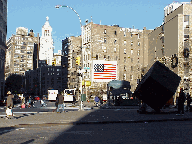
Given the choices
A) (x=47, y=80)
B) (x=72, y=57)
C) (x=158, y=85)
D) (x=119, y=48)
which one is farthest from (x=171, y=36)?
(x=47, y=80)

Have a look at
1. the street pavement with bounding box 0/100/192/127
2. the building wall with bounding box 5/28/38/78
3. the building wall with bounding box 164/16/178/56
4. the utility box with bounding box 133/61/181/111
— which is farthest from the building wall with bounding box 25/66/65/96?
the street pavement with bounding box 0/100/192/127

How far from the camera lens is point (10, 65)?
188875 millimetres

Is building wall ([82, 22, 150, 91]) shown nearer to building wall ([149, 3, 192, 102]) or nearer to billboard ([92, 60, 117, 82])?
billboard ([92, 60, 117, 82])

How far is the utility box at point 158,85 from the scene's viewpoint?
2405 cm

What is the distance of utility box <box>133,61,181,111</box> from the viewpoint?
24.0m

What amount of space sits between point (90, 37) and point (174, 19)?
104 ft

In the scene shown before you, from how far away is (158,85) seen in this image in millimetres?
24109

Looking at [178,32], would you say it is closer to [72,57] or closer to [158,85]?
[158,85]

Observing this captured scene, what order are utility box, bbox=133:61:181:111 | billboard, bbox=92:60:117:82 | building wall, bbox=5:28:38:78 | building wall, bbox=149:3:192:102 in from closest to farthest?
utility box, bbox=133:61:181:111 < billboard, bbox=92:60:117:82 < building wall, bbox=149:3:192:102 < building wall, bbox=5:28:38:78

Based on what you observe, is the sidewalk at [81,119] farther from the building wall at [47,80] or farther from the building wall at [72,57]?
the building wall at [47,80]

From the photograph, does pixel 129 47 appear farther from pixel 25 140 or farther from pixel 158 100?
pixel 25 140

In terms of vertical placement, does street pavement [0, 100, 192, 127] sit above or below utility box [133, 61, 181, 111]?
below

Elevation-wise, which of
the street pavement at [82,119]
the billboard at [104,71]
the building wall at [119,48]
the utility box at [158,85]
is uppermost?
the building wall at [119,48]

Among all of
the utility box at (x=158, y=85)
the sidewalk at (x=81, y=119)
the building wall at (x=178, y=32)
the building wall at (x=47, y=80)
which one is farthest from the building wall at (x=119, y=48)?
the sidewalk at (x=81, y=119)
